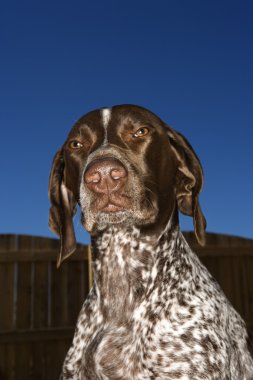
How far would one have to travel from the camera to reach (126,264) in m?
3.61

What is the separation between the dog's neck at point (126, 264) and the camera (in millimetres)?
3496

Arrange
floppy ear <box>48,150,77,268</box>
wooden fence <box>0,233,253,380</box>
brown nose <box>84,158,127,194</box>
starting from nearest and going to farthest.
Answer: brown nose <box>84,158,127,194</box> < floppy ear <box>48,150,77,268</box> < wooden fence <box>0,233,253,380</box>

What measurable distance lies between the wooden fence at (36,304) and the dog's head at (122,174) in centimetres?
677

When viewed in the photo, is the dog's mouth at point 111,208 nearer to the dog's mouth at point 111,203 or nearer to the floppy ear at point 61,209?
the dog's mouth at point 111,203

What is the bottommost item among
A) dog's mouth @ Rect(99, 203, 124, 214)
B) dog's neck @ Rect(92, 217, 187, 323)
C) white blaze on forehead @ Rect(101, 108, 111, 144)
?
dog's neck @ Rect(92, 217, 187, 323)

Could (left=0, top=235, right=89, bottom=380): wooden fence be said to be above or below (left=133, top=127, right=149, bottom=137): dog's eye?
below

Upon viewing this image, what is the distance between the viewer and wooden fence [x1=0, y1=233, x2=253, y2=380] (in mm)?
10445

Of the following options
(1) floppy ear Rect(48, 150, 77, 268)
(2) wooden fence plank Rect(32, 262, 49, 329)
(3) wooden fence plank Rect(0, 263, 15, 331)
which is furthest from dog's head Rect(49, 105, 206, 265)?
(3) wooden fence plank Rect(0, 263, 15, 331)

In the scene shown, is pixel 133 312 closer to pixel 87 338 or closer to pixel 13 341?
pixel 87 338

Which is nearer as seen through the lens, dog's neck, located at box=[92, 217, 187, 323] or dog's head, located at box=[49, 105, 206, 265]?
dog's head, located at box=[49, 105, 206, 265]

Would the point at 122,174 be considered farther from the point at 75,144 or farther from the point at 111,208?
the point at 75,144

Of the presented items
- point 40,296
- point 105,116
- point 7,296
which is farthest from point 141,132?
point 7,296

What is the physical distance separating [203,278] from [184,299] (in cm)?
38

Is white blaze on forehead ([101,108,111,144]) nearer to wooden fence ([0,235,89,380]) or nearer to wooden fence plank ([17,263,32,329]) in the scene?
wooden fence ([0,235,89,380])
